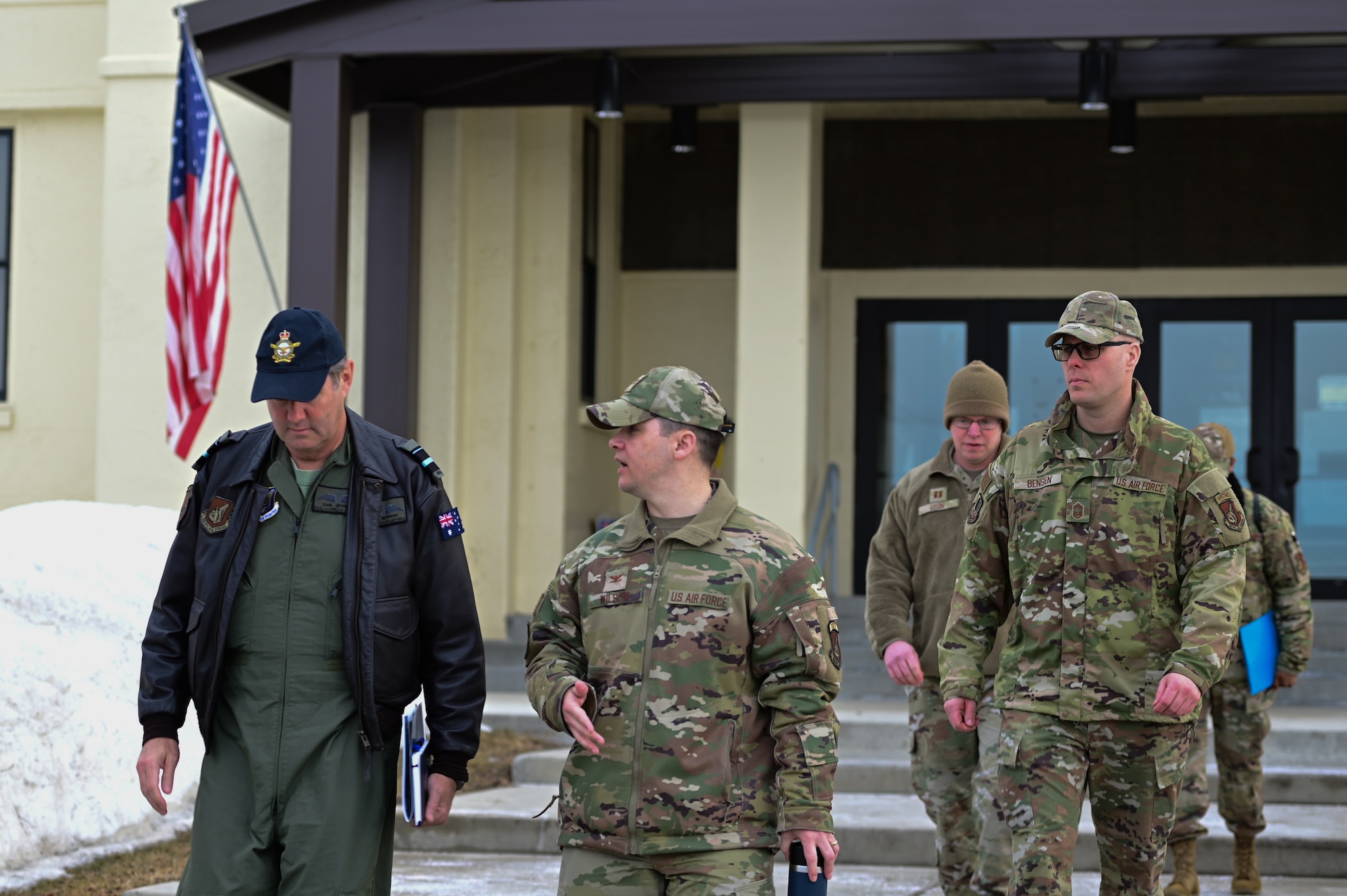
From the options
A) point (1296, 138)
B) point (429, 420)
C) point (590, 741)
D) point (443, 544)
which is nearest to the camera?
point (590, 741)

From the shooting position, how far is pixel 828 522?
14578 millimetres

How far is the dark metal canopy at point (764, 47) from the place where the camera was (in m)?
10.0

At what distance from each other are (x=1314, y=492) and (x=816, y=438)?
4.29 metres

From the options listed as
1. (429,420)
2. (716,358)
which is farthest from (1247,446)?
(429,420)

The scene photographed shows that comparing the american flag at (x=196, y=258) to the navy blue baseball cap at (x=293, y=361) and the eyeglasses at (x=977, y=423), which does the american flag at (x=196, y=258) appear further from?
the navy blue baseball cap at (x=293, y=361)

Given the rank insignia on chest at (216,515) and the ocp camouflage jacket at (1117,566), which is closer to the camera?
the rank insignia on chest at (216,515)

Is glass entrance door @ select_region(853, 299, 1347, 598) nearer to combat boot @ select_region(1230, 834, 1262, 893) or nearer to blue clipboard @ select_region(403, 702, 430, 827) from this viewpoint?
combat boot @ select_region(1230, 834, 1262, 893)

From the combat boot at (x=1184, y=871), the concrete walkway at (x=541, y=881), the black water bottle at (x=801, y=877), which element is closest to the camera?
the black water bottle at (x=801, y=877)

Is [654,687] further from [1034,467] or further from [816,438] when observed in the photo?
[816,438]

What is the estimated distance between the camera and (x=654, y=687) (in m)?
3.82

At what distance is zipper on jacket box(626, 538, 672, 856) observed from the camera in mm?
3762

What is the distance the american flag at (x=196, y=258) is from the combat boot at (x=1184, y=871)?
691 centimetres

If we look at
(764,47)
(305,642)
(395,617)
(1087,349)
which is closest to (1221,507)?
(1087,349)

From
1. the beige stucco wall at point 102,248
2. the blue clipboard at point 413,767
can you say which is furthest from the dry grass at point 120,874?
the beige stucco wall at point 102,248
